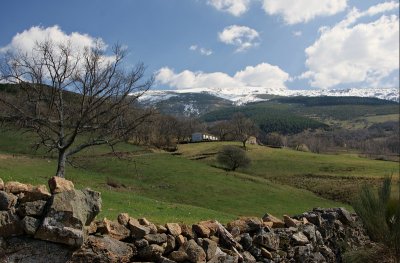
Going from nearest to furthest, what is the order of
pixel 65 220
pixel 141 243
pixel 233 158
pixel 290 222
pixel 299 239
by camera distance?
pixel 65 220
pixel 141 243
pixel 299 239
pixel 290 222
pixel 233 158

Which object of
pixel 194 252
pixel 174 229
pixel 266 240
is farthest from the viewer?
pixel 266 240

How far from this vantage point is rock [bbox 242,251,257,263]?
36.2 feet

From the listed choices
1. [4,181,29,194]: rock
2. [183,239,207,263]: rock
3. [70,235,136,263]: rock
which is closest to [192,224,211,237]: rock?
[183,239,207,263]: rock

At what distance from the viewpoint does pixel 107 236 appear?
9.57m

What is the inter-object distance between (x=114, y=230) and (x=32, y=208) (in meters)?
1.92

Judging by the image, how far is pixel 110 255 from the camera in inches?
362

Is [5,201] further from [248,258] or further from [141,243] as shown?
[248,258]

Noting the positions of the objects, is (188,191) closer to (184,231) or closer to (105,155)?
(105,155)

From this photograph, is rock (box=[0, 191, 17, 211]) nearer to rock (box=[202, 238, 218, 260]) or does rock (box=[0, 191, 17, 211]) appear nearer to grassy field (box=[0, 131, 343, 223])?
rock (box=[202, 238, 218, 260])

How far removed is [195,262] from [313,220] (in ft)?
19.6

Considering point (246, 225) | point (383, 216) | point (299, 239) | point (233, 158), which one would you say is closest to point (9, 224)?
point (246, 225)

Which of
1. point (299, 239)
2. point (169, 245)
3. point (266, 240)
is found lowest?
point (299, 239)

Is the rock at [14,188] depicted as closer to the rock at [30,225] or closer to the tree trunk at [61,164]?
the rock at [30,225]

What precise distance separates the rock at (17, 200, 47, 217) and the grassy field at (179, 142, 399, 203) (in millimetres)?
50663
